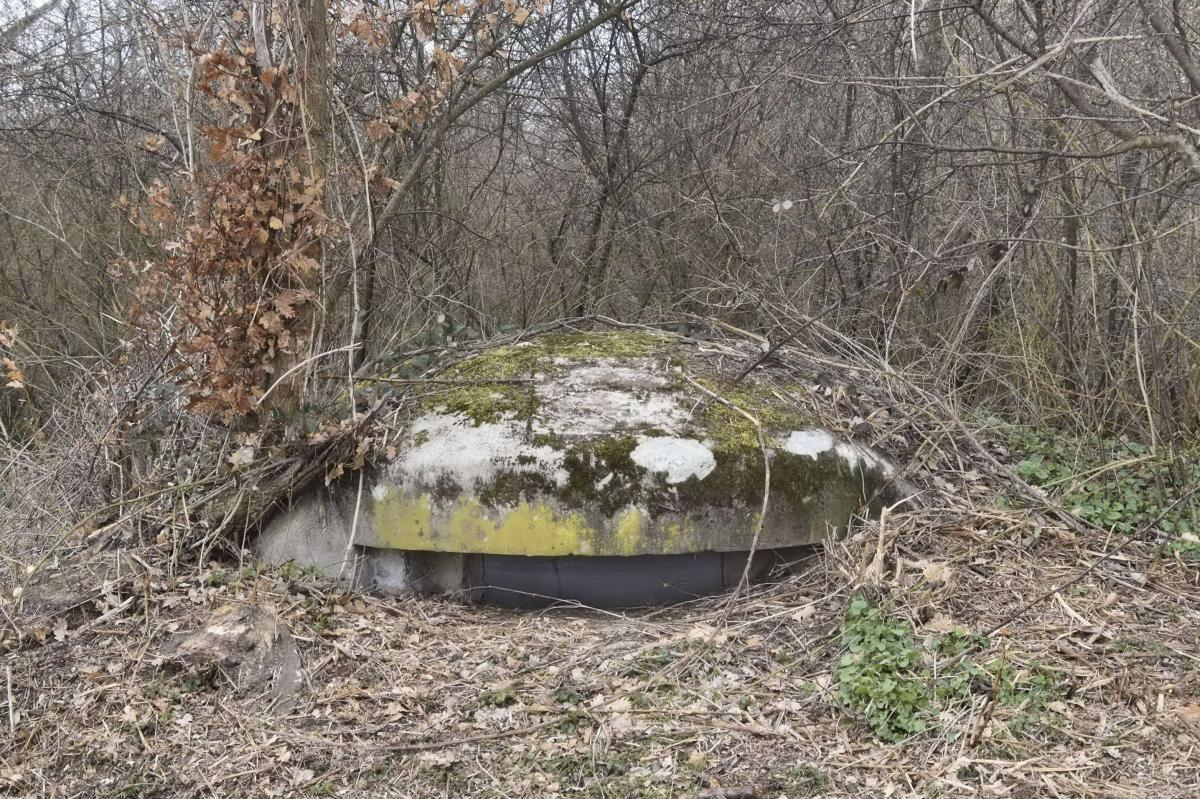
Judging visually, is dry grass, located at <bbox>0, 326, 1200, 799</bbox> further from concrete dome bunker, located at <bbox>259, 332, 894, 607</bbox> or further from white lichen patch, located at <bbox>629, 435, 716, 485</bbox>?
white lichen patch, located at <bbox>629, 435, 716, 485</bbox>

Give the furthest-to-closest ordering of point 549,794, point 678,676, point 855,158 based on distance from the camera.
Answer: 1. point 855,158
2. point 678,676
3. point 549,794

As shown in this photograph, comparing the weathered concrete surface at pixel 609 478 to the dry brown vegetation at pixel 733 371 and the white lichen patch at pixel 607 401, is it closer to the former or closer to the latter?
the white lichen patch at pixel 607 401

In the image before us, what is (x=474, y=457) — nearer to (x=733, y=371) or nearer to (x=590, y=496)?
(x=590, y=496)

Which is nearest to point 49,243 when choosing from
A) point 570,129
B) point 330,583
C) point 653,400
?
point 570,129

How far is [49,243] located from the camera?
8703 mm

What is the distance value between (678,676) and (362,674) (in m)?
1.22

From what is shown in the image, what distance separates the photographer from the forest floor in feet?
9.19

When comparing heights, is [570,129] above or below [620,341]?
above

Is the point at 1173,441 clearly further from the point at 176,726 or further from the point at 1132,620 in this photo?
the point at 176,726

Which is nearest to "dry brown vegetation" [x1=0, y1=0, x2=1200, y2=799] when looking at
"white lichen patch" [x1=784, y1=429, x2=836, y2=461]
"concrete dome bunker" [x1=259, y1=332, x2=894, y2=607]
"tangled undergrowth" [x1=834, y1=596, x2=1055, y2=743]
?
"tangled undergrowth" [x1=834, y1=596, x2=1055, y2=743]

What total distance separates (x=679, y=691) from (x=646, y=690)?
0.12 m

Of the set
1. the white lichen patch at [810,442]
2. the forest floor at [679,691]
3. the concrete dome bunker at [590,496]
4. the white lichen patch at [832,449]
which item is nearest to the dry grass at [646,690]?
the forest floor at [679,691]

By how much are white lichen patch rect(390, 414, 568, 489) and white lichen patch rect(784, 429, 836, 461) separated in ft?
3.58

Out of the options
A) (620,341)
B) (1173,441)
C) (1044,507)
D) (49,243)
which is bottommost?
(1044,507)
